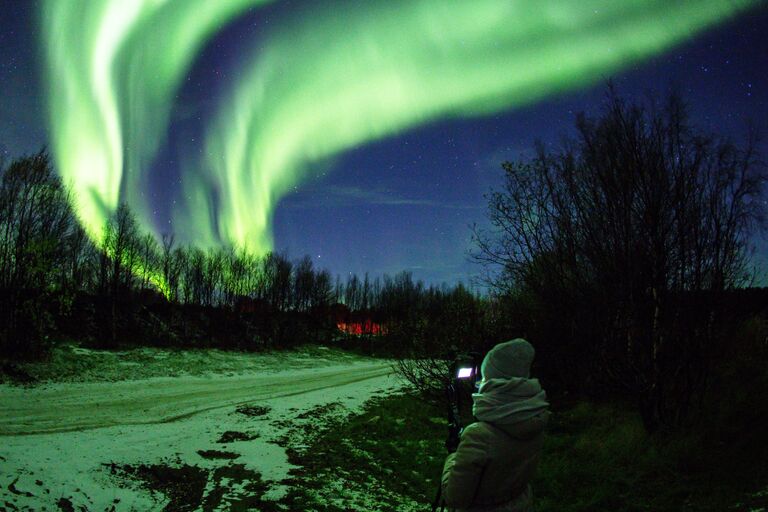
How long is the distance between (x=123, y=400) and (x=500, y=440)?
16290 mm

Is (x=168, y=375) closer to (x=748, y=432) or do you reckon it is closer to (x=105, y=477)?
(x=105, y=477)

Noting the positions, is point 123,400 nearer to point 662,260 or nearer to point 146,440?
point 146,440

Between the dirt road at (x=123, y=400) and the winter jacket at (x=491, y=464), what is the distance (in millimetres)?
11516

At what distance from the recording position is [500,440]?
99.9 inches

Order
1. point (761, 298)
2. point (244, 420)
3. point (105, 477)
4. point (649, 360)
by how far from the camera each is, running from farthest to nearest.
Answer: point (244, 420) → point (761, 298) → point (649, 360) → point (105, 477)

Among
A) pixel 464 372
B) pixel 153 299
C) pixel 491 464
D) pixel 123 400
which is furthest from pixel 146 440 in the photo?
pixel 153 299

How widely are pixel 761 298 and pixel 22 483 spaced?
1459cm

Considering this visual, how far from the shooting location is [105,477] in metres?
7.46

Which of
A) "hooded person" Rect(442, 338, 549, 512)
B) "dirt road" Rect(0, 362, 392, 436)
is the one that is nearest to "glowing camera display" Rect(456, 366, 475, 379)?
"hooded person" Rect(442, 338, 549, 512)

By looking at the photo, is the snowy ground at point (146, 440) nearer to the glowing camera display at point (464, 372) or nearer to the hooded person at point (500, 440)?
the glowing camera display at point (464, 372)

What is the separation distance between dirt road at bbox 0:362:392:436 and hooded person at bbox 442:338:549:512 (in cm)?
1155

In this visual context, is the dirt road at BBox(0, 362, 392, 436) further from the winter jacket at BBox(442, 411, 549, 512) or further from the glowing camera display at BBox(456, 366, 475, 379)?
the winter jacket at BBox(442, 411, 549, 512)

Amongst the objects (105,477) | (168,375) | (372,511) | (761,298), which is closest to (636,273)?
(761,298)

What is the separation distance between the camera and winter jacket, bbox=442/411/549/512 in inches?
99.3
